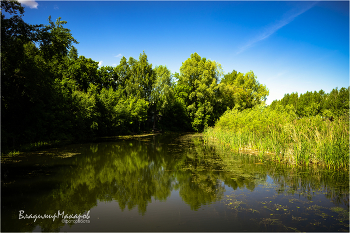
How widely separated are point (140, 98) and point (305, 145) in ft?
91.5

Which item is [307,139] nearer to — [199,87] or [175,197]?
[175,197]

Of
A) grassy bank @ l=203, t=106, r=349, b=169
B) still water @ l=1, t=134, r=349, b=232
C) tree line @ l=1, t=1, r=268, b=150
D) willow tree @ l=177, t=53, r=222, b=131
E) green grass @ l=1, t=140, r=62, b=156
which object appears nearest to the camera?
still water @ l=1, t=134, r=349, b=232

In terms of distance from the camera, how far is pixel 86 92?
3431 cm

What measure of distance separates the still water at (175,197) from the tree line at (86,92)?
15.1ft

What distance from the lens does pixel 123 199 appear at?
6.26 metres

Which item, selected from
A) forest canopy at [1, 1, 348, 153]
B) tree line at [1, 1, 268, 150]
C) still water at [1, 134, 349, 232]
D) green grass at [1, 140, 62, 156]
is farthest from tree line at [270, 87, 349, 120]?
green grass at [1, 140, 62, 156]

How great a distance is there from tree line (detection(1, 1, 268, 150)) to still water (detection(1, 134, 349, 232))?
4.61m

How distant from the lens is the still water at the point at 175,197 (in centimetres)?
482

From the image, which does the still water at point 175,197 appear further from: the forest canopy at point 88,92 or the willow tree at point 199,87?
the willow tree at point 199,87

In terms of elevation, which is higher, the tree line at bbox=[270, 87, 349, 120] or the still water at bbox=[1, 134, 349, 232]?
the tree line at bbox=[270, 87, 349, 120]

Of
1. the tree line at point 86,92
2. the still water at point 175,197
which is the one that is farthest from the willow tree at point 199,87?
the still water at point 175,197

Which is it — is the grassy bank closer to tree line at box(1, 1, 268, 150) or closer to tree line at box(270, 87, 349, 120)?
tree line at box(1, 1, 268, 150)

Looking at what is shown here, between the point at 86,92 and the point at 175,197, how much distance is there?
32235 millimetres

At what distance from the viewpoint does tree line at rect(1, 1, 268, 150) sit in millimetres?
10781
